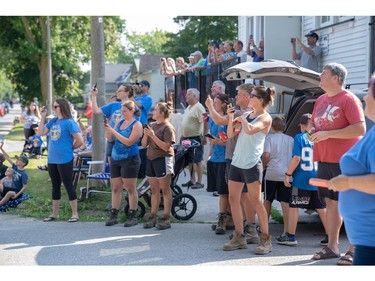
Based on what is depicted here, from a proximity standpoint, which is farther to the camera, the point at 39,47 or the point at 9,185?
the point at 39,47

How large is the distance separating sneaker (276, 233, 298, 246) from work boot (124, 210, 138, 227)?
228cm

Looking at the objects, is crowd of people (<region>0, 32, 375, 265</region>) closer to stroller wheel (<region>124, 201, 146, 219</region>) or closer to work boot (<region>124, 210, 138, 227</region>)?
work boot (<region>124, 210, 138, 227</region>)

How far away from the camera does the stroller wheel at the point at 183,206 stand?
948 centimetres

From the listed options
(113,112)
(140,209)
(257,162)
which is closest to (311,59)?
(113,112)

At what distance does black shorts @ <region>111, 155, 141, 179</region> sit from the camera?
29.8 feet

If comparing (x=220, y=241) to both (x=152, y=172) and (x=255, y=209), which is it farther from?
(x=152, y=172)

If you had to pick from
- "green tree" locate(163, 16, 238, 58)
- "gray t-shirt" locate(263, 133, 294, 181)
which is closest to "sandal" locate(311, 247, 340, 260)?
"gray t-shirt" locate(263, 133, 294, 181)

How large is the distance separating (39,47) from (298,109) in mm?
33527

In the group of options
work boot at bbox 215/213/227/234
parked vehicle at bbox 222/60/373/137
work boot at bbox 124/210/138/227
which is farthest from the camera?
work boot at bbox 124/210/138/227

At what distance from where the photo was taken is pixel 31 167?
661 inches

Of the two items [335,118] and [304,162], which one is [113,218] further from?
[335,118]

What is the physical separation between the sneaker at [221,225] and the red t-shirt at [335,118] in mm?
2012

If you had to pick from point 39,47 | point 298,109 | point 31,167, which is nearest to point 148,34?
point 39,47

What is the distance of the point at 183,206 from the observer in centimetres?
956
